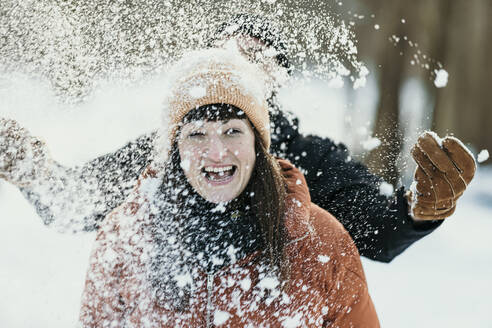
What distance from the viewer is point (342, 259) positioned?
4.63 feet

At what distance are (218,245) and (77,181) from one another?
1.04 metres

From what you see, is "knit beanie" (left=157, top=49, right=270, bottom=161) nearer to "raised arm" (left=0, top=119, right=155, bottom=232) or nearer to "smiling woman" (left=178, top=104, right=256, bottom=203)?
"smiling woman" (left=178, top=104, right=256, bottom=203)

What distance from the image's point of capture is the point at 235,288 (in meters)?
1.36

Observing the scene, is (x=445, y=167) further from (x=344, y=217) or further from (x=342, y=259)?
(x=344, y=217)

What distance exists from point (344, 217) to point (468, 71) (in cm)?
461

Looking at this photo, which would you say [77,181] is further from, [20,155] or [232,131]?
[232,131]

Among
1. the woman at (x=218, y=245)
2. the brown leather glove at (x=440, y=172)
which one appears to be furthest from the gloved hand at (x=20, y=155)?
the brown leather glove at (x=440, y=172)

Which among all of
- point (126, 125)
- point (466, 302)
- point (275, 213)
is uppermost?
point (126, 125)

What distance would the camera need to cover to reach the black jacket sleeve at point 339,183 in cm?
207

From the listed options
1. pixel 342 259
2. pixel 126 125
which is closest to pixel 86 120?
pixel 126 125

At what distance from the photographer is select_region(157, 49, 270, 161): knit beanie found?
136 cm

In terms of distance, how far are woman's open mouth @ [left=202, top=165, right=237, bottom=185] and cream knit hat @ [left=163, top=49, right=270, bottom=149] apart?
0.55ft

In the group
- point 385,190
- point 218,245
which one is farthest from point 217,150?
point 385,190

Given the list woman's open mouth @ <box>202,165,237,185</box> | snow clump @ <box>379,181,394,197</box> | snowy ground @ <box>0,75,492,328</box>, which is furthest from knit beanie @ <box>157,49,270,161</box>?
snowy ground @ <box>0,75,492,328</box>
